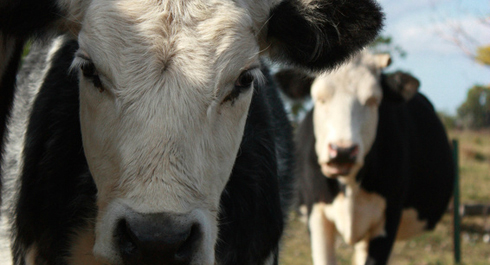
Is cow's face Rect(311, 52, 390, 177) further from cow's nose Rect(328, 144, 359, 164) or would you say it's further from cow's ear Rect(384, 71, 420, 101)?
cow's ear Rect(384, 71, 420, 101)

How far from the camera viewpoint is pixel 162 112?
2346mm

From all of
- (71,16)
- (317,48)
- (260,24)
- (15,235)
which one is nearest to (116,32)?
(71,16)

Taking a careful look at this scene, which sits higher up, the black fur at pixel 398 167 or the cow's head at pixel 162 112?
the cow's head at pixel 162 112

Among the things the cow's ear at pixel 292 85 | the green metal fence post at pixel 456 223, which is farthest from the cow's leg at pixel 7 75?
the green metal fence post at pixel 456 223

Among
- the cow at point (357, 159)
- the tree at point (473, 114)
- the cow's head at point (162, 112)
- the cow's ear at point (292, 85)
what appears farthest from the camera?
the tree at point (473, 114)

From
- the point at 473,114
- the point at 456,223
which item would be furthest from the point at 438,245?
the point at 473,114

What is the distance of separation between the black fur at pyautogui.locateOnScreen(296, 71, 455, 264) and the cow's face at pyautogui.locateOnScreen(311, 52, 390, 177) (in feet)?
0.86

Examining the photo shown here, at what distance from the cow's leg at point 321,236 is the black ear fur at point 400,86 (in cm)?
143

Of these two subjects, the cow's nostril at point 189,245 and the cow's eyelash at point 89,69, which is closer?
the cow's nostril at point 189,245

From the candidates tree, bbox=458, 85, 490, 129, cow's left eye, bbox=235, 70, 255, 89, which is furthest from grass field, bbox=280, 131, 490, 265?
tree, bbox=458, 85, 490, 129

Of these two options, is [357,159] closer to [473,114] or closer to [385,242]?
[385,242]

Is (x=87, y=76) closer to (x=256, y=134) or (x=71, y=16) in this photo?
(x=71, y=16)

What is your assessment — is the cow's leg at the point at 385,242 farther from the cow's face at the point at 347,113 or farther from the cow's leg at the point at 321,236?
the cow's face at the point at 347,113

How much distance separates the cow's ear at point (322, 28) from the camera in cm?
285
